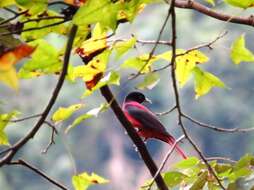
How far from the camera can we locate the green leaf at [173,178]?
73cm

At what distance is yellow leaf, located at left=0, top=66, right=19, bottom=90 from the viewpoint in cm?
48

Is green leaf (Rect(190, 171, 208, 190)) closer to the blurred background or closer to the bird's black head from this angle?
the bird's black head

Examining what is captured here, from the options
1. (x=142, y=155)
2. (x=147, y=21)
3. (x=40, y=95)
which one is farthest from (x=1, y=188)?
(x=142, y=155)

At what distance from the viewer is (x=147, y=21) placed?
5824mm

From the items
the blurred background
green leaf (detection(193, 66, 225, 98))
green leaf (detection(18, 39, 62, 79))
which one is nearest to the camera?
green leaf (detection(18, 39, 62, 79))

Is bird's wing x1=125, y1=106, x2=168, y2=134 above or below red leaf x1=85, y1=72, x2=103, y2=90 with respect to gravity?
below

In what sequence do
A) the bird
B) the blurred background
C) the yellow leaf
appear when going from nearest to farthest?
1. the yellow leaf
2. the bird
3. the blurred background

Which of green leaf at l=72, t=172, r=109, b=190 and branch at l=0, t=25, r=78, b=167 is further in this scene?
green leaf at l=72, t=172, r=109, b=190

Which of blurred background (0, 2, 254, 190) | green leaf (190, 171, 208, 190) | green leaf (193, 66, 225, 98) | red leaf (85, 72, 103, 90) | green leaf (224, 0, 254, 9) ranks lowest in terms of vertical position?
blurred background (0, 2, 254, 190)

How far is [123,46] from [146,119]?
1.28 metres

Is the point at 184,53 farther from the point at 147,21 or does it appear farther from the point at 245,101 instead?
the point at 245,101

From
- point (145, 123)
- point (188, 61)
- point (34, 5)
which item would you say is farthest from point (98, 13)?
point (145, 123)

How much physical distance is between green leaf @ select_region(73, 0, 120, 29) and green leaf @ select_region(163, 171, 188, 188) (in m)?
0.22

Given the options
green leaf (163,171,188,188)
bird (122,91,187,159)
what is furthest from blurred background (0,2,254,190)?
green leaf (163,171,188,188)
